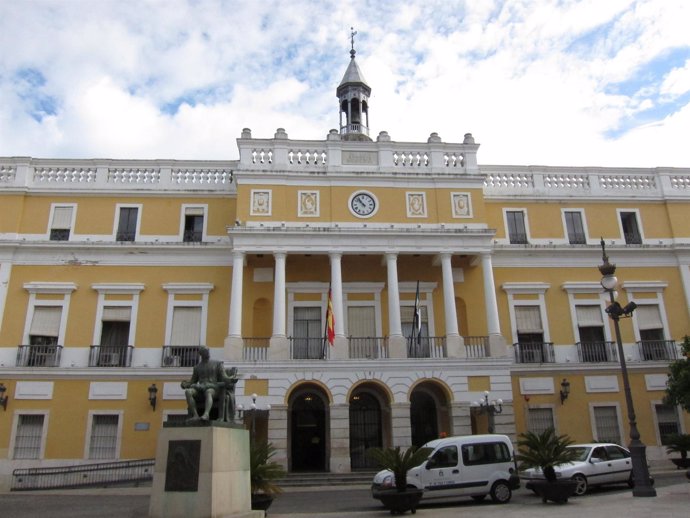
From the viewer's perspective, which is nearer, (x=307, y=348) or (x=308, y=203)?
(x=307, y=348)

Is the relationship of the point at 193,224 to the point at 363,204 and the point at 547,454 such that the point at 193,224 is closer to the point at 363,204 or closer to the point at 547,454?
the point at 363,204

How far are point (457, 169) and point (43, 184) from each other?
1654 centimetres

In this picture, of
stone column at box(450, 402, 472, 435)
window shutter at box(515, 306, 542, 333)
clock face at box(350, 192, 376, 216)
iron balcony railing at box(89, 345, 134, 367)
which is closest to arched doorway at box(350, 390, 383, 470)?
stone column at box(450, 402, 472, 435)

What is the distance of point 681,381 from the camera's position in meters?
Result: 18.8

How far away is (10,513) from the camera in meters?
13.1

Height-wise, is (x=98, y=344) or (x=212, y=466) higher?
(x=98, y=344)

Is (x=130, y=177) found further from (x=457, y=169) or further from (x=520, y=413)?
(x=520, y=413)

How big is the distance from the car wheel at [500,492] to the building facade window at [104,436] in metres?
13.2

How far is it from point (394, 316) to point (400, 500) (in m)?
9.21

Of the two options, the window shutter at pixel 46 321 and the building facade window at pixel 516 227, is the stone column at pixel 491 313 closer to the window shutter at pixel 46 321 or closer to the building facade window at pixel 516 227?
the building facade window at pixel 516 227

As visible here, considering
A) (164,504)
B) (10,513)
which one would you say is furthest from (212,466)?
(10,513)

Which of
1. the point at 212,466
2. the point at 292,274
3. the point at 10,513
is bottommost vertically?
the point at 10,513

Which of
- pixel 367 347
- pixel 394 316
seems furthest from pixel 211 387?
pixel 367 347

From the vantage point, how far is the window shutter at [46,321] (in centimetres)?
2199
